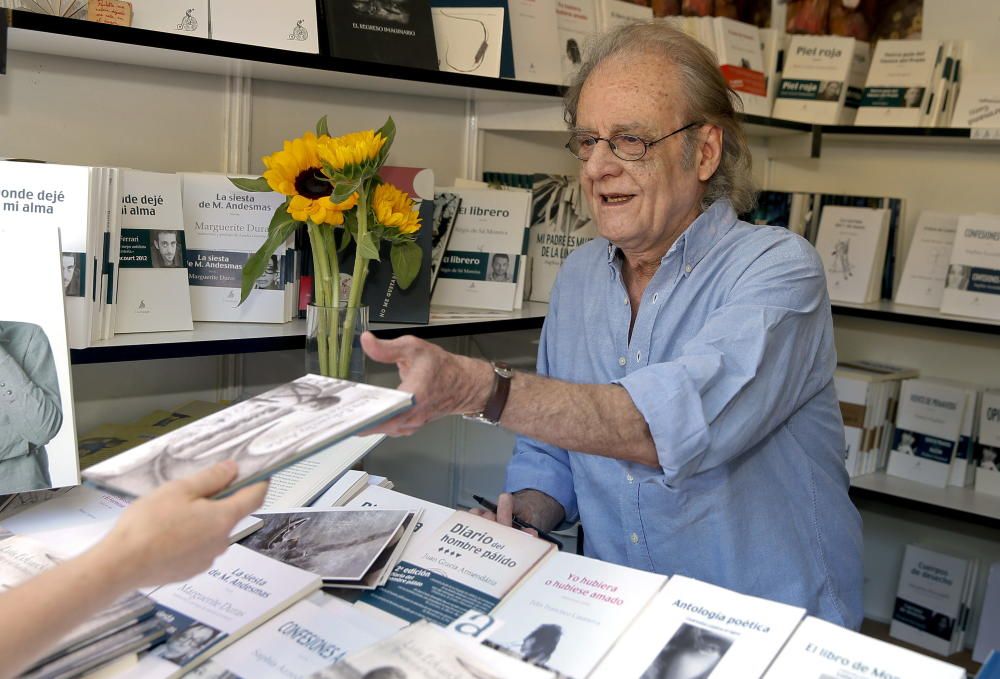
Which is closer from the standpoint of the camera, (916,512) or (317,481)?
(317,481)

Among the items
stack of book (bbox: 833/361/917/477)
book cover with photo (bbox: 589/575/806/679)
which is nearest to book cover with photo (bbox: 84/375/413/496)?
book cover with photo (bbox: 589/575/806/679)

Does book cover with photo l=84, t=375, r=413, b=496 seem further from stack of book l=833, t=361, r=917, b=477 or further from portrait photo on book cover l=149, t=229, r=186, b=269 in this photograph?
stack of book l=833, t=361, r=917, b=477

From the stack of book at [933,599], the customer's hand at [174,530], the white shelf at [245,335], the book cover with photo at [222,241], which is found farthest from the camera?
the stack of book at [933,599]

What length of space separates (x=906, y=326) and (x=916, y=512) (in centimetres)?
63

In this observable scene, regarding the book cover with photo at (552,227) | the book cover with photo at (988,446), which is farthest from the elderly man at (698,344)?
the book cover with photo at (988,446)

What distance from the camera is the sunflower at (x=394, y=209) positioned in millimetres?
1825

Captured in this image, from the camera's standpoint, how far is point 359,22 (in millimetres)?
1915

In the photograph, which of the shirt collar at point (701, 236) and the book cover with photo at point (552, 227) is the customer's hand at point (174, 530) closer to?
the shirt collar at point (701, 236)

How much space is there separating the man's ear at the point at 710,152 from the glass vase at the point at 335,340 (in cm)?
68

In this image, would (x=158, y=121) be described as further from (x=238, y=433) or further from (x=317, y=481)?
(x=238, y=433)

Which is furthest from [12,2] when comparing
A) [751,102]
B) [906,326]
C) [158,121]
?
[906,326]

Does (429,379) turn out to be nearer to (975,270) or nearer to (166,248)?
(166,248)

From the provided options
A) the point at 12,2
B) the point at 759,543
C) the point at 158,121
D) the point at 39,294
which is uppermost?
the point at 12,2

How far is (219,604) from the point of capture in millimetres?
1153
